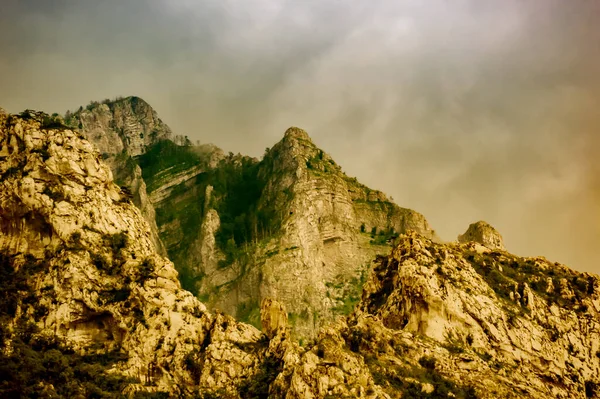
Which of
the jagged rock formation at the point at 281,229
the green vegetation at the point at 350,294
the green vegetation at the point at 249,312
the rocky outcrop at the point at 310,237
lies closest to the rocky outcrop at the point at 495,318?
the green vegetation at the point at 249,312

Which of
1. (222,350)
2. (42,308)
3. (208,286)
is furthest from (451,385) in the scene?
(208,286)

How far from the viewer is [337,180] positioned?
17962cm

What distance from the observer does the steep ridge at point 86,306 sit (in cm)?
7600

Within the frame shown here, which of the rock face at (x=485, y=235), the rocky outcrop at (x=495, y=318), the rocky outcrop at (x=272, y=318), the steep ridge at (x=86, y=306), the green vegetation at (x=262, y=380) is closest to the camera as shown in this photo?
the steep ridge at (x=86, y=306)

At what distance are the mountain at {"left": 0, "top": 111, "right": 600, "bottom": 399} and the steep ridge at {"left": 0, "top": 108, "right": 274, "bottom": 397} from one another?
19 centimetres

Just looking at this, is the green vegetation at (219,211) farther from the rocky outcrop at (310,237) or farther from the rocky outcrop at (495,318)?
the rocky outcrop at (495,318)

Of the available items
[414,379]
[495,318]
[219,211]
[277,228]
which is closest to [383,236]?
[277,228]

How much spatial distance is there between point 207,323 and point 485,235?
294ft

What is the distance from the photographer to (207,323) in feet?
286

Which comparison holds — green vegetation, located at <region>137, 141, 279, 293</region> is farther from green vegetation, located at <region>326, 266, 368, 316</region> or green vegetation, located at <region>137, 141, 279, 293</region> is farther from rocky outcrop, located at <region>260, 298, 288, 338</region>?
rocky outcrop, located at <region>260, 298, 288, 338</region>

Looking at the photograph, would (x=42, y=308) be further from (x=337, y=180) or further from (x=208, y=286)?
(x=337, y=180)

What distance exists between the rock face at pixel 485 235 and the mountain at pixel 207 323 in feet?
162

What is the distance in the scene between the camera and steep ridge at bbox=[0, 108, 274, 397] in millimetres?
76000

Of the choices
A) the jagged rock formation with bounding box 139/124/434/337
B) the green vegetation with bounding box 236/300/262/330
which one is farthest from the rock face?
the green vegetation with bounding box 236/300/262/330
